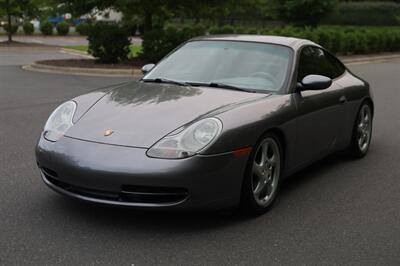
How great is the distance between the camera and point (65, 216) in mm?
4266

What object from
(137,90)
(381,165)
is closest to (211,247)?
(137,90)

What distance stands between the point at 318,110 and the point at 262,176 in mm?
1152

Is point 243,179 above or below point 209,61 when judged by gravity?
below

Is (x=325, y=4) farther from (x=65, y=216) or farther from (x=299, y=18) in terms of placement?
(x=65, y=216)

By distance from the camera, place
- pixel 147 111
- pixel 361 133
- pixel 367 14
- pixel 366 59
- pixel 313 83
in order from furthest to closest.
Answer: pixel 367 14, pixel 366 59, pixel 361 133, pixel 313 83, pixel 147 111

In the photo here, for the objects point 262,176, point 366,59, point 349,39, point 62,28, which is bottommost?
point 62,28

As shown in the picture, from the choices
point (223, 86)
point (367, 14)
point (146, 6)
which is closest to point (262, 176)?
point (223, 86)

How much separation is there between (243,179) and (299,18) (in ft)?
97.4

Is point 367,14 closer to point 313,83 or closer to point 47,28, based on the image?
point 47,28

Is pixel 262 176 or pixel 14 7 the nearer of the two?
pixel 262 176

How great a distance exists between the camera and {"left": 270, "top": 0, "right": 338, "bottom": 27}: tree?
1235 inches

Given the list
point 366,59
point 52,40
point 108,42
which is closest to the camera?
point 108,42

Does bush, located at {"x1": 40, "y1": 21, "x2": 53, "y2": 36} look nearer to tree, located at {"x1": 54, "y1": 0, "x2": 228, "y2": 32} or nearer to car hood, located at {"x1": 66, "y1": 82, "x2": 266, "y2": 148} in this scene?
tree, located at {"x1": 54, "y1": 0, "x2": 228, "y2": 32}

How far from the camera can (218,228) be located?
13.5 feet
